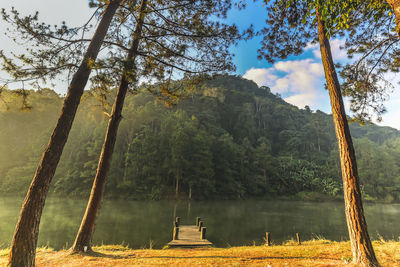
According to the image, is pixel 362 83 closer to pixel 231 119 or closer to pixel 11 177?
pixel 11 177

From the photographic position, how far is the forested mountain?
85.7ft

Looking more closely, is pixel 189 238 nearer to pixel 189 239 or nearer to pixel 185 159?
pixel 189 239

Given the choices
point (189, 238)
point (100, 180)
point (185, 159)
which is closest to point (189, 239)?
point (189, 238)

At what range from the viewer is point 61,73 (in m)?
4.14

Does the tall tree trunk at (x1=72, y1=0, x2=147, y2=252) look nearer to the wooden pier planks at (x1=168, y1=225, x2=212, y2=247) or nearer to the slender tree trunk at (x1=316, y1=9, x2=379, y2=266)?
the wooden pier planks at (x1=168, y1=225, x2=212, y2=247)

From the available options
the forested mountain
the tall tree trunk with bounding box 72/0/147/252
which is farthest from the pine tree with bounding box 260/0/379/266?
the forested mountain

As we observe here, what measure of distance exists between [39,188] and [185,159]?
2456 cm

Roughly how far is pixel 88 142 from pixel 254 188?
94.3 feet

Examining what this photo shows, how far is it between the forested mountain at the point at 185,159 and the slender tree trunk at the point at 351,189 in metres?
17.3

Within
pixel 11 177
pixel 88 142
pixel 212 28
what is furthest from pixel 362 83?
pixel 11 177

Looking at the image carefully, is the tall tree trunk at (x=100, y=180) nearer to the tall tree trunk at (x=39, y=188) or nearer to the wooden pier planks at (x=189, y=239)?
the tall tree trunk at (x=39, y=188)

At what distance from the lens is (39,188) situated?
2998mm

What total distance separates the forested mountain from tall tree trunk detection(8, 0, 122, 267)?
47.9 feet

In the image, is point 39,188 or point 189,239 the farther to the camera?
point 189,239
